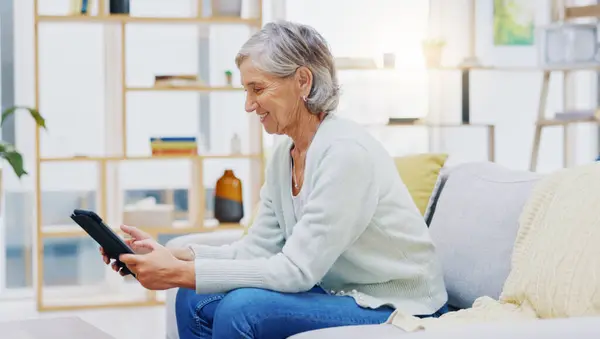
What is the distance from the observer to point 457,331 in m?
1.46

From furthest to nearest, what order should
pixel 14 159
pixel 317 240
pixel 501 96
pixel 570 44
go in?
pixel 501 96, pixel 570 44, pixel 14 159, pixel 317 240

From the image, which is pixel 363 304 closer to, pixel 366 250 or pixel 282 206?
pixel 366 250

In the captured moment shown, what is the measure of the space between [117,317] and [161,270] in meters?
2.69

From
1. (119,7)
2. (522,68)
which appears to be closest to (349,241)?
(119,7)

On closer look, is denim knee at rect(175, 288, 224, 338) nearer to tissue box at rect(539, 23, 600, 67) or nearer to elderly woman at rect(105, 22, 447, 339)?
elderly woman at rect(105, 22, 447, 339)

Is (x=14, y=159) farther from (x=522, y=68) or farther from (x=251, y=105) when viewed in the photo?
(x=522, y=68)

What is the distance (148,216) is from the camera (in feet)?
15.8

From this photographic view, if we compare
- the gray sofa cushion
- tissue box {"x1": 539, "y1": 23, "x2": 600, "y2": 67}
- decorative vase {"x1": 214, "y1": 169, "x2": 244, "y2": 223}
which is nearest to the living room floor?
decorative vase {"x1": 214, "y1": 169, "x2": 244, "y2": 223}

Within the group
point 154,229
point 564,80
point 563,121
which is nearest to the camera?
point 154,229

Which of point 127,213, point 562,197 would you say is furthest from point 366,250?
point 127,213

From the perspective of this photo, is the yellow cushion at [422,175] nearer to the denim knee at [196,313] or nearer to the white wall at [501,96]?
the denim knee at [196,313]

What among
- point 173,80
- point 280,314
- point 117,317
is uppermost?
point 173,80

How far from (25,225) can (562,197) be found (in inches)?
148

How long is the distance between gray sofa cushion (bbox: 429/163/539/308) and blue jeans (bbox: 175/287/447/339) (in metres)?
0.33
